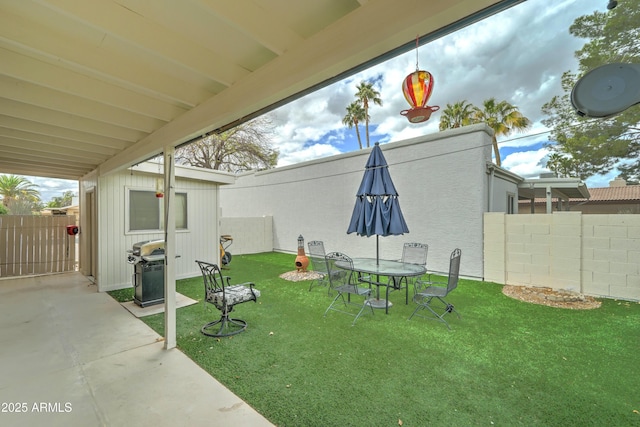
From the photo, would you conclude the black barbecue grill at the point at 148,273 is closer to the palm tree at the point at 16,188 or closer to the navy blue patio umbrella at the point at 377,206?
the navy blue patio umbrella at the point at 377,206

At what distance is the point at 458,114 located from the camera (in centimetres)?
1642

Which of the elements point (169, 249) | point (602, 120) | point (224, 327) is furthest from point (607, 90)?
point (602, 120)

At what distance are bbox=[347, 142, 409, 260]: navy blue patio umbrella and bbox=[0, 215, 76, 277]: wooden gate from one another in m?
8.77

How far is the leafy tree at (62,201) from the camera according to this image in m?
24.4

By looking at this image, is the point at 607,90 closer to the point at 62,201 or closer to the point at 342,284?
the point at 342,284

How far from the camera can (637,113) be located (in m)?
7.72

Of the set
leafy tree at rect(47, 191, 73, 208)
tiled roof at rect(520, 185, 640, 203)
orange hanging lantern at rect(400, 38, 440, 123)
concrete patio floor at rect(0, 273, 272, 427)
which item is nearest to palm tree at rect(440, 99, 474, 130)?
tiled roof at rect(520, 185, 640, 203)

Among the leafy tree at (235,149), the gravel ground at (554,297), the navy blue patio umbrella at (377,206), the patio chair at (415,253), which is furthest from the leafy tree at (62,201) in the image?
the gravel ground at (554,297)

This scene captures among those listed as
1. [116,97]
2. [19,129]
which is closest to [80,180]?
[19,129]

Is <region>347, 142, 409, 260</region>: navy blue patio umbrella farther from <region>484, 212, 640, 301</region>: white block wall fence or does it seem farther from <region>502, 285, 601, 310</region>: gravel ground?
<region>484, 212, 640, 301</region>: white block wall fence

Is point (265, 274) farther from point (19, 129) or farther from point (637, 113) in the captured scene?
point (637, 113)

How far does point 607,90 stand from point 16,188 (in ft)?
110

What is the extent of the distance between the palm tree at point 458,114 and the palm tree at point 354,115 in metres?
5.28

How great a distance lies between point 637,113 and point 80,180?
52.8 ft
